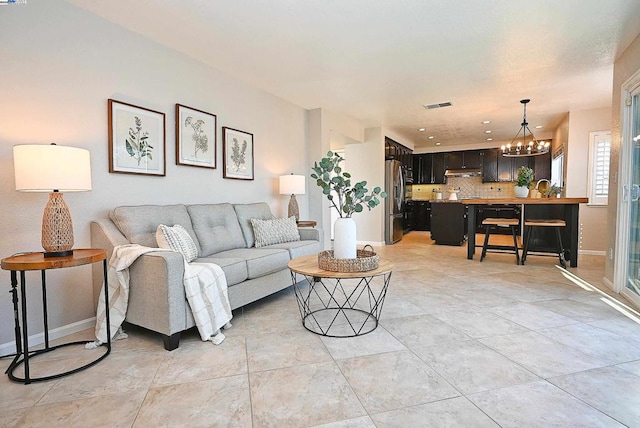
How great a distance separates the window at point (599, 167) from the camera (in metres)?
5.43

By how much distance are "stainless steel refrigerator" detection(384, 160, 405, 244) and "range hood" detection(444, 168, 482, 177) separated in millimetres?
2724

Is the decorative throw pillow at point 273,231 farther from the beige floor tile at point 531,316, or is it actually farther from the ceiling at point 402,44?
the beige floor tile at point 531,316

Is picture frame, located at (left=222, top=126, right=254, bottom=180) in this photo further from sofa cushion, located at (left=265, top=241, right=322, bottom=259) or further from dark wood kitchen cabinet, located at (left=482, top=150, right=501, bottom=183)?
dark wood kitchen cabinet, located at (left=482, top=150, right=501, bottom=183)

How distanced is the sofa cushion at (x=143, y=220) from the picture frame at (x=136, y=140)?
362 millimetres

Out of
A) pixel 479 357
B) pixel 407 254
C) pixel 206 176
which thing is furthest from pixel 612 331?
pixel 206 176

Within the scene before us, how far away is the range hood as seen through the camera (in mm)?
8992

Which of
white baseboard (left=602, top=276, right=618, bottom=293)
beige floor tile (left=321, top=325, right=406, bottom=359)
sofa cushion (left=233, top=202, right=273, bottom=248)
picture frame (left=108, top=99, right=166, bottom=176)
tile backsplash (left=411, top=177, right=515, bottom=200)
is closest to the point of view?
beige floor tile (left=321, top=325, right=406, bottom=359)

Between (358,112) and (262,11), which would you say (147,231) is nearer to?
(262,11)

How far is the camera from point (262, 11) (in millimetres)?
2541

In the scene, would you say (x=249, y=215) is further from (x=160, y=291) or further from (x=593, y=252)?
(x=593, y=252)

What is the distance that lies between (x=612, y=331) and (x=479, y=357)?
1.21 m

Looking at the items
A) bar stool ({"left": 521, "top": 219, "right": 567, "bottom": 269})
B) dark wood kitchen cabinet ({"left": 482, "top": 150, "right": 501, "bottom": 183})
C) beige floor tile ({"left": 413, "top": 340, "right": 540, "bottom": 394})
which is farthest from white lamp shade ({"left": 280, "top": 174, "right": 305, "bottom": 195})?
dark wood kitchen cabinet ({"left": 482, "top": 150, "right": 501, "bottom": 183})

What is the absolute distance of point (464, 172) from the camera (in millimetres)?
9195

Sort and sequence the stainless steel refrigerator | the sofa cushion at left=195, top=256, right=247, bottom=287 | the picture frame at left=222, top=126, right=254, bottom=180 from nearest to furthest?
the sofa cushion at left=195, top=256, right=247, bottom=287
the picture frame at left=222, top=126, right=254, bottom=180
the stainless steel refrigerator
